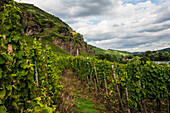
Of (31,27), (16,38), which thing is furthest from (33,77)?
(31,27)

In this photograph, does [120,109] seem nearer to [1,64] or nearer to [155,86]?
[155,86]

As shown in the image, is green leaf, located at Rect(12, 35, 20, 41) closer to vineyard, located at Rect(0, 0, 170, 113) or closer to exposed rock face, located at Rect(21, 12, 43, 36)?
vineyard, located at Rect(0, 0, 170, 113)

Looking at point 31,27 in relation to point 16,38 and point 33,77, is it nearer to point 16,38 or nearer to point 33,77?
point 33,77

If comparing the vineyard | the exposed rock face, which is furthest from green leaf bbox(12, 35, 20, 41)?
the exposed rock face

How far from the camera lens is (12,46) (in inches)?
89.1

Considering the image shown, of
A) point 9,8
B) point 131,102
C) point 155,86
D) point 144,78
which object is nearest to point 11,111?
point 9,8

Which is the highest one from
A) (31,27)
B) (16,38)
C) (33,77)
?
(31,27)

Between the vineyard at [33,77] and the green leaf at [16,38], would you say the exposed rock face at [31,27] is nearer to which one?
the vineyard at [33,77]

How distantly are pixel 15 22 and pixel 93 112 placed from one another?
6.17 m

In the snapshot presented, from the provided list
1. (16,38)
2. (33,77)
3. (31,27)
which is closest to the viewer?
(16,38)

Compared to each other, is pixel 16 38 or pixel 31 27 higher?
pixel 31 27

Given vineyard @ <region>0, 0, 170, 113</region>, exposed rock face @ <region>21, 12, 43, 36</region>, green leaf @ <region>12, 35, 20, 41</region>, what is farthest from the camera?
exposed rock face @ <region>21, 12, 43, 36</region>

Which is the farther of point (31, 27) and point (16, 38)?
point (31, 27)

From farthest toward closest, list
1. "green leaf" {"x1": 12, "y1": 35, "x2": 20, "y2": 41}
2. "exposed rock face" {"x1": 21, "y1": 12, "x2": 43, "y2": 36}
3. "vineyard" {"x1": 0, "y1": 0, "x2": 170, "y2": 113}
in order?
"exposed rock face" {"x1": 21, "y1": 12, "x2": 43, "y2": 36} < "green leaf" {"x1": 12, "y1": 35, "x2": 20, "y2": 41} < "vineyard" {"x1": 0, "y1": 0, "x2": 170, "y2": 113}
